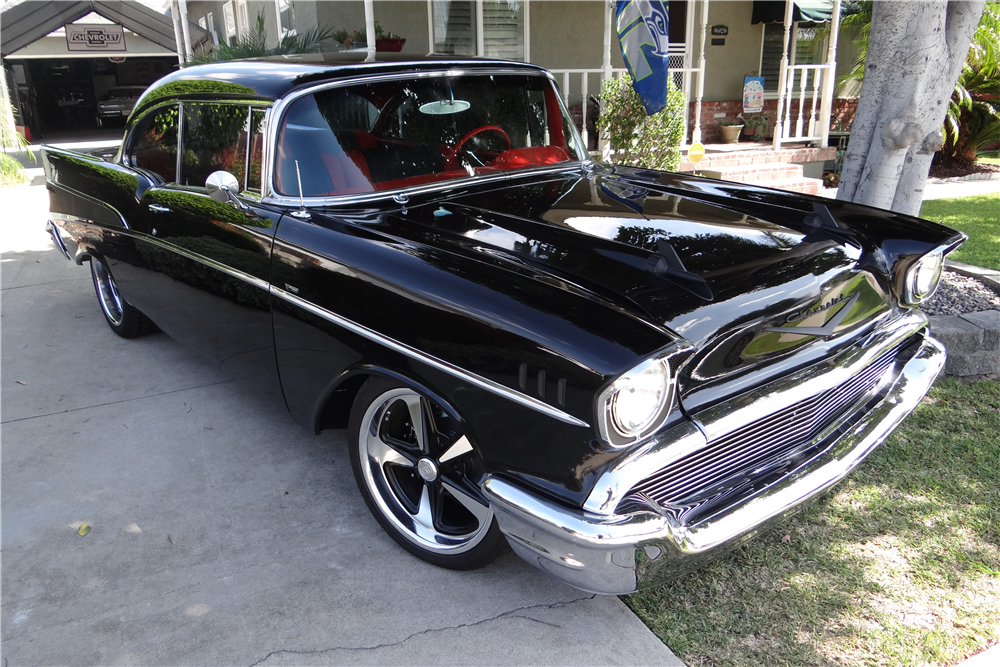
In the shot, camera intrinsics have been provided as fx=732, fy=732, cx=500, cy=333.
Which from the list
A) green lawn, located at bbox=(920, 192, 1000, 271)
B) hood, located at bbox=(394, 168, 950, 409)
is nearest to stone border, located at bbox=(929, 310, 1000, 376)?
hood, located at bbox=(394, 168, 950, 409)

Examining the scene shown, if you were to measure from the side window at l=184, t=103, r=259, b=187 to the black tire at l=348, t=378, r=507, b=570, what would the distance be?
1.18m

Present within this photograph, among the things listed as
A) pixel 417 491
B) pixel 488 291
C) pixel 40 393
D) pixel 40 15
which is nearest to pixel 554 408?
pixel 488 291

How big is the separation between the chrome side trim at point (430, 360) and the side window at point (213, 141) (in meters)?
0.71

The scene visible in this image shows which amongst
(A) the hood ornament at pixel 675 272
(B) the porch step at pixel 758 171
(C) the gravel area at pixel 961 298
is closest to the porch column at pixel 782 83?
(B) the porch step at pixel 758 171

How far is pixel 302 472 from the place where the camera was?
3184mm

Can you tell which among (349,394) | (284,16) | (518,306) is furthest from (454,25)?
(518,306)

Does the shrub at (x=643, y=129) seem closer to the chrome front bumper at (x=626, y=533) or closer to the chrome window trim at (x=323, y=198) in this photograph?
the chrome window trim at (x=323, y=198)

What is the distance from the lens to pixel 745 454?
214cm

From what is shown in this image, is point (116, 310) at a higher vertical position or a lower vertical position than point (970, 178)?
lower

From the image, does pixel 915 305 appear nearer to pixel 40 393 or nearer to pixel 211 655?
pixel 211 655

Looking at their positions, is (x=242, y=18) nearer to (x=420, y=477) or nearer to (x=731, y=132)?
(x=731, y=132)

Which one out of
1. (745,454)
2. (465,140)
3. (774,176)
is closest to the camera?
(745,454)

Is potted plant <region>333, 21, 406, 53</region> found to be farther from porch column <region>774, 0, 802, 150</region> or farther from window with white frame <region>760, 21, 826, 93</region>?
window with white frame <region>760, 21, 826, 93</region>

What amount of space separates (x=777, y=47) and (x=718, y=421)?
12.5 m
